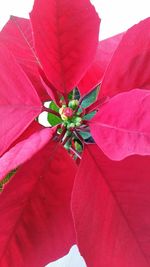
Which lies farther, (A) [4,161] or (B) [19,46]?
(B) [19,46]

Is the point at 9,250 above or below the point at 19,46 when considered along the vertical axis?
below

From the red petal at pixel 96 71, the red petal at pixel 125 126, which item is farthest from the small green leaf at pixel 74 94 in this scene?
the red petal at pixel 125 126

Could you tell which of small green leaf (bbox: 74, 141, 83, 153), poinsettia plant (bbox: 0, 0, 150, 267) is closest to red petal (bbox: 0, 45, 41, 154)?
poinsettia plant (bbox: 0, 0, 150, 267)

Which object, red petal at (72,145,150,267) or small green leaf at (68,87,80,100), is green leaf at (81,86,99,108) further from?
red petal at (72,145,150,267)

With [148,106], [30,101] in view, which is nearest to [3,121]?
[30,101]

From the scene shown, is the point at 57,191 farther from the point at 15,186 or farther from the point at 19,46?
the point at 19,46

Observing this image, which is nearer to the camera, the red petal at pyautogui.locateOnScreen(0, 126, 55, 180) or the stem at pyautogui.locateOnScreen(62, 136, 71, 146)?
the red petal at pyautogui.locateOnScreen(0, 126, 55, 180)
